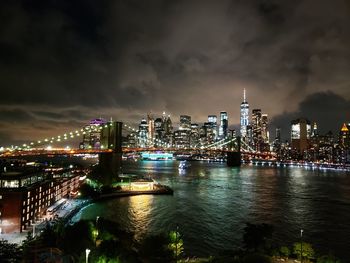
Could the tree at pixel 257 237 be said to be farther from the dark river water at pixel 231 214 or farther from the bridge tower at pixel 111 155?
the bridge tower at pixel 111 155

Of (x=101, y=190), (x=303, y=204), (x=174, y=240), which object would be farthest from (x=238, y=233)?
(x=101, y=190)

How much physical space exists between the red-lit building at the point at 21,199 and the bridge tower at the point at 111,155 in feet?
47.1

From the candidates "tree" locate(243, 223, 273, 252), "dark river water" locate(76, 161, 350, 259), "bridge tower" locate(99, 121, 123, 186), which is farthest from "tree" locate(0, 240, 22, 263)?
"bridge tower" locate(99, 121, 123, 186)

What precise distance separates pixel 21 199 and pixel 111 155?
81.9 ft

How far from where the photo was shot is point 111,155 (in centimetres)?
4347

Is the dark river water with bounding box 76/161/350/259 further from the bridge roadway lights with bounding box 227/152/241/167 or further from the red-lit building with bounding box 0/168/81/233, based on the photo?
the bridge roadway lights with bounding box 227/152/241/167

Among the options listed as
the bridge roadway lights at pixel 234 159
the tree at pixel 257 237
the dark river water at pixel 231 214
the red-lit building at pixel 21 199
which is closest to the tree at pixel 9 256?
the red-lit building at pixel 21 199

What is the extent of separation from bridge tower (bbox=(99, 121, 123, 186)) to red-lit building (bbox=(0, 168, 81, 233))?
14.4m

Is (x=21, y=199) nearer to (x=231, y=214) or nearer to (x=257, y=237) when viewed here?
(x=257, y=237)

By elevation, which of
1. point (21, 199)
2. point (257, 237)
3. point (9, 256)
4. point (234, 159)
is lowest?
point (257, 237)

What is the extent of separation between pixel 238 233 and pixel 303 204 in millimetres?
12774

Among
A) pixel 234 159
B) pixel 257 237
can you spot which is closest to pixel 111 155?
pixel 257 237

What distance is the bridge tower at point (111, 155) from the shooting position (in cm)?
3886

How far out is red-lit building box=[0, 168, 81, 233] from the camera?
17.8 m
